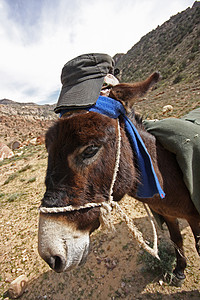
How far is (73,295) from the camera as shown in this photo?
2551mm

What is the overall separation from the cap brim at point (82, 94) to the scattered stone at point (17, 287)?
3.50 m

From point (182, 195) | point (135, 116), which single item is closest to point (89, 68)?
point (135, 116)

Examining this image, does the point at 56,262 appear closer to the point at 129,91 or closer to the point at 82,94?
the point at 82,94

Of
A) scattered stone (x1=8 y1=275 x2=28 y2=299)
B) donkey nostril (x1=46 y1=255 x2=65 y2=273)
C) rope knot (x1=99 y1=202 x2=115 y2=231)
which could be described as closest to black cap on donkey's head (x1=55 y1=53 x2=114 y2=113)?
rope knot (x1=99 y1=202 x2=115 y2=231)

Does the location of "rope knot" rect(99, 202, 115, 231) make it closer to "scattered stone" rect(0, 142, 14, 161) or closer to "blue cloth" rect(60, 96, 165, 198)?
"blue cloth" rect(60, 96, 165, 198)

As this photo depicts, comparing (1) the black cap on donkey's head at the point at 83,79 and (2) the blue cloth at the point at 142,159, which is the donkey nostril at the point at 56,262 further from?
(1) the black cap on donkey's head at the point at 83,79

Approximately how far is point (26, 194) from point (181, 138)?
21.3ft

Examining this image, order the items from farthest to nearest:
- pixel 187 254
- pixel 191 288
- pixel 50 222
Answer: pixel 187 254
pixel 191 288
pixel 50 222

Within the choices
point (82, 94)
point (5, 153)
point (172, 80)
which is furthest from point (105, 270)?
point (172, 80)

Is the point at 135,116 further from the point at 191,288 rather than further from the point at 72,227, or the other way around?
the point at 191,288

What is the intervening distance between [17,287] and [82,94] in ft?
12.0

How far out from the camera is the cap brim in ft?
3.82

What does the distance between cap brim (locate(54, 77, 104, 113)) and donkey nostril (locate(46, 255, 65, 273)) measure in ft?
3.92

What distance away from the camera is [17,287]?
274 cm
